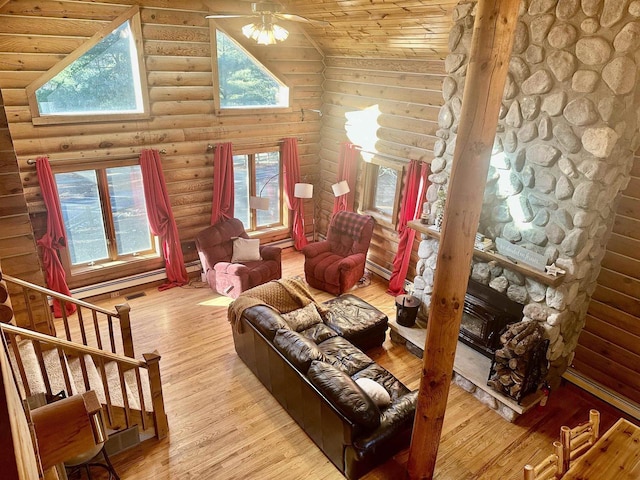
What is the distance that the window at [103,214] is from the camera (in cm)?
568

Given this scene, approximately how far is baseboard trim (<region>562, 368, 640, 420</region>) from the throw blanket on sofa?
9.11ft

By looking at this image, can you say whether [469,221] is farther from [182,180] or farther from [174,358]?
[182,180]

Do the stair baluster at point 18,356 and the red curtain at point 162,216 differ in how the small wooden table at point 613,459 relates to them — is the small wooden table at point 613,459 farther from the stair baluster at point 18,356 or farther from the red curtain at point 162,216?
the red curtain at point 162,216

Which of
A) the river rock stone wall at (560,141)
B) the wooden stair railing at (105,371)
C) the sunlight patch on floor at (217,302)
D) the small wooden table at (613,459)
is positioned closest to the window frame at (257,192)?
the sunlight patch on floor at (217,302)

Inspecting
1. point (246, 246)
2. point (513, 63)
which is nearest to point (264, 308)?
point (246, 246)

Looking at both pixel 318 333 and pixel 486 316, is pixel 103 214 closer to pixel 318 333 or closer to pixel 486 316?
pixel 318 333

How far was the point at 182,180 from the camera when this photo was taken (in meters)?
6.38

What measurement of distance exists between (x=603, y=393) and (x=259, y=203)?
5.09 m

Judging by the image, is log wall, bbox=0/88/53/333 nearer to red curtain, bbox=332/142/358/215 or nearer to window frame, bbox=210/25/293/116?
window frame, bbox=210/25/293/116

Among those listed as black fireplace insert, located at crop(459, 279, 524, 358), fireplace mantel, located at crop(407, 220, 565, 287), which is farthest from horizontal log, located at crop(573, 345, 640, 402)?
fireplace mantel, located at crop(407, 220, 565, 287)

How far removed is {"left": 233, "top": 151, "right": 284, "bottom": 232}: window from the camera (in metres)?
7.07

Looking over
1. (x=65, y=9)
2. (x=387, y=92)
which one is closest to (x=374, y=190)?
(x=387, y=92)

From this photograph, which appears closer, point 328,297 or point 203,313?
point 203,313

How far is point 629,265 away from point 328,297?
365 centimetres
